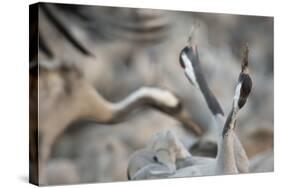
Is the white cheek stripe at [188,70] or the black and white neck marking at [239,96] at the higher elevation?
the white cheek stripe at [188,70]

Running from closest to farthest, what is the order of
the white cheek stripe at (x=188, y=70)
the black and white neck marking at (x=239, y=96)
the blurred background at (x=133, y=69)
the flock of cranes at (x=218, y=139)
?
the blurred background at (x=133, y=69) → the flock of cranes at (x=218, y=139) → the white cheek stripe at (x=188, y=70) → the black and white neck marking at (x=239, y=96)

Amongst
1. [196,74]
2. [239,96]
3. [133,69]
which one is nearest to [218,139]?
[239,96]

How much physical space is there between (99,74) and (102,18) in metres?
0.63

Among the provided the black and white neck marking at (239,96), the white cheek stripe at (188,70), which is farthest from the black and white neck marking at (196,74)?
the black and white neck marking at (239,96)

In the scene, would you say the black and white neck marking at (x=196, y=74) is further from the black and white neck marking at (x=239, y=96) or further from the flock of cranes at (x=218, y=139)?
the black and white neck marking at (x=239, y=96)

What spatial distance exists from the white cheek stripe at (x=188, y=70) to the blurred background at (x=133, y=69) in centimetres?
8

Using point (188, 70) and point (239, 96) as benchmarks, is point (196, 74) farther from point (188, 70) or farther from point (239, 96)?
point (239, 96)

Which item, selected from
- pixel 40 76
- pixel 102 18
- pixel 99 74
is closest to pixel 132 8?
pixel 102 18

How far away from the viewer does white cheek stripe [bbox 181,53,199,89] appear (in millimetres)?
7948

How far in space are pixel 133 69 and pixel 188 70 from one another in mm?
743

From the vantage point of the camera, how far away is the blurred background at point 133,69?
23.6ft

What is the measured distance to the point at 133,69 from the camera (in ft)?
25.0

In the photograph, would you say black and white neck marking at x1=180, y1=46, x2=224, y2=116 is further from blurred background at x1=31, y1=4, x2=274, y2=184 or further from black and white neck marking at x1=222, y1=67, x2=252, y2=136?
black and white neck marking at x1=222, y1=67, x2=252, y2=136

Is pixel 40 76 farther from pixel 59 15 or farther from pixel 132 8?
pixel 132 8
